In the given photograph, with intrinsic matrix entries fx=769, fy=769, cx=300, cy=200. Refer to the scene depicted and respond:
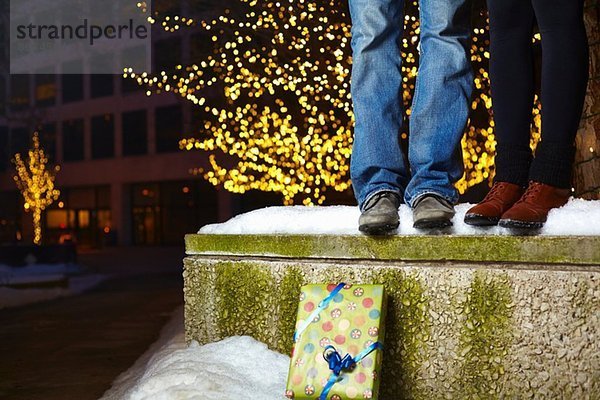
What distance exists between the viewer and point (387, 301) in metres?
2.71

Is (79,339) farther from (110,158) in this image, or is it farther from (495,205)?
(110,158)

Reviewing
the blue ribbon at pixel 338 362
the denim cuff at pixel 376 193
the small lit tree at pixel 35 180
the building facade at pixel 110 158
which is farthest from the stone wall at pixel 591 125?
the small lit tree at pixel 35 180

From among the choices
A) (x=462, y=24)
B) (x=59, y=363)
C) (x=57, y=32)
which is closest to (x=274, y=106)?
(x=59, y=363)

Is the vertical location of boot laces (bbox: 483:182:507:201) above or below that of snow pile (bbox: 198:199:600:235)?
above

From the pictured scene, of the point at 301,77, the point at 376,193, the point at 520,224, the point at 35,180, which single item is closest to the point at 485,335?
the point at 520,224

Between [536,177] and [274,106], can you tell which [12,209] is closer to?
[274,106]

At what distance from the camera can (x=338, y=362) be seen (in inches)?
97.0

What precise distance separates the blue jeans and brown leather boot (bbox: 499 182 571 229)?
334mm

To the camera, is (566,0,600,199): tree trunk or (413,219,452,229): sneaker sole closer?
(413,219,452,229): sneaker sole

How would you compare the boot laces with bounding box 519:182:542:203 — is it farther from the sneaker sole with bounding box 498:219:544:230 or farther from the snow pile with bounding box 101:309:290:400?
the snow pile with bounding box 101:309:290:400

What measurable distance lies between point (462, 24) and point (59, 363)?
386 centimetres

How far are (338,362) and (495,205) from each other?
29.6 inches

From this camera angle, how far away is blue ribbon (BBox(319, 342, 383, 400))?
246 centimetres

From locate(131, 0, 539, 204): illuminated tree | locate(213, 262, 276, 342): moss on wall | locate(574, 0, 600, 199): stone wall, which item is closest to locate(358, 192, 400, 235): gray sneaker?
locate(213, 262, 276, 342): moss on wall
